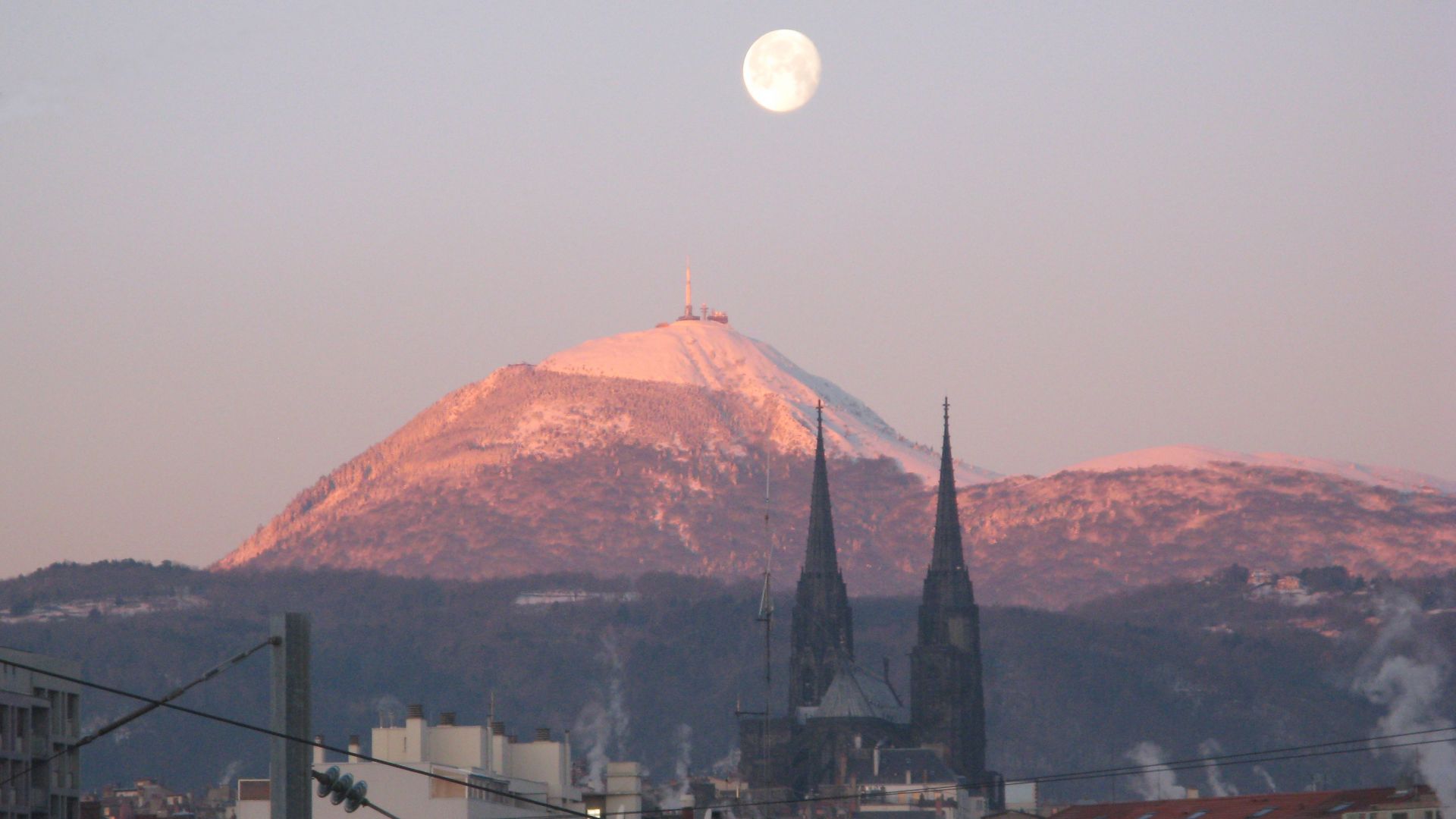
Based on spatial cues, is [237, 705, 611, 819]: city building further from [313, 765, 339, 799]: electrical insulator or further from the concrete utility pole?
the concrete utility pole

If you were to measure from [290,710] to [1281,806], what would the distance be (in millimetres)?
93375

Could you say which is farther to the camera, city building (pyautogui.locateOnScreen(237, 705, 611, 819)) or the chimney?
the chimney

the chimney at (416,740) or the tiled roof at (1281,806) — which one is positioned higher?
the chimney at (416,740)

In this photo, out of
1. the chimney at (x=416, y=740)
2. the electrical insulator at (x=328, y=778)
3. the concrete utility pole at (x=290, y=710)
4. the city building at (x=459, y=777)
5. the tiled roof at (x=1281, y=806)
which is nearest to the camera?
the concrete utility pole at (x=290, y=710)

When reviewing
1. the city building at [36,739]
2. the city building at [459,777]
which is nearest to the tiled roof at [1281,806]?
the city building at [459,777]

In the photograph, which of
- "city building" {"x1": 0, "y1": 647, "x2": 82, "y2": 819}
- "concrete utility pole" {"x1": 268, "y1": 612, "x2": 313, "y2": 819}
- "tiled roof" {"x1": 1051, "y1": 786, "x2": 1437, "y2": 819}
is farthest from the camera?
"tiled roof" {"x1": 1051, "y1": 786, "x2": 1437, "y2": 819}

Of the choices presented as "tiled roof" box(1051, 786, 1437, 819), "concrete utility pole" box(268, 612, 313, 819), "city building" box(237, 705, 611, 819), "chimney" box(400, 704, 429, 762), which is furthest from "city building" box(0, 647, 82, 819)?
"tiled roof" box(1051, 786, 1437, 819)

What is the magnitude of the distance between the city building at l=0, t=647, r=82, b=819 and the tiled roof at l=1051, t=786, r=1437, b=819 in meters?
54.2

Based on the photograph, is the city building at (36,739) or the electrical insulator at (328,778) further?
the city building at (36,739)

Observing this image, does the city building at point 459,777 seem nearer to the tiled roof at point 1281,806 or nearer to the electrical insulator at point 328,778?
the tiled roof at point 1281,806

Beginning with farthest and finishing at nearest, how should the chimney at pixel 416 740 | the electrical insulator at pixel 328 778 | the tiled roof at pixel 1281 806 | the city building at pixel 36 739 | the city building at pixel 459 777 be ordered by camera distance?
the tiled roof at pixel 1281 806
the chimney at pixel 416 740
the city building at pixel 459 777
the city building at pixel 36 739
the electrical insulator at pixel 328 778

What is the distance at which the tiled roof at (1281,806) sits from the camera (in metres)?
120

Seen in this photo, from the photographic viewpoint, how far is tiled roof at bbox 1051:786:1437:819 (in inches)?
4742

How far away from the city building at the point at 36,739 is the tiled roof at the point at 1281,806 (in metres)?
54.2
